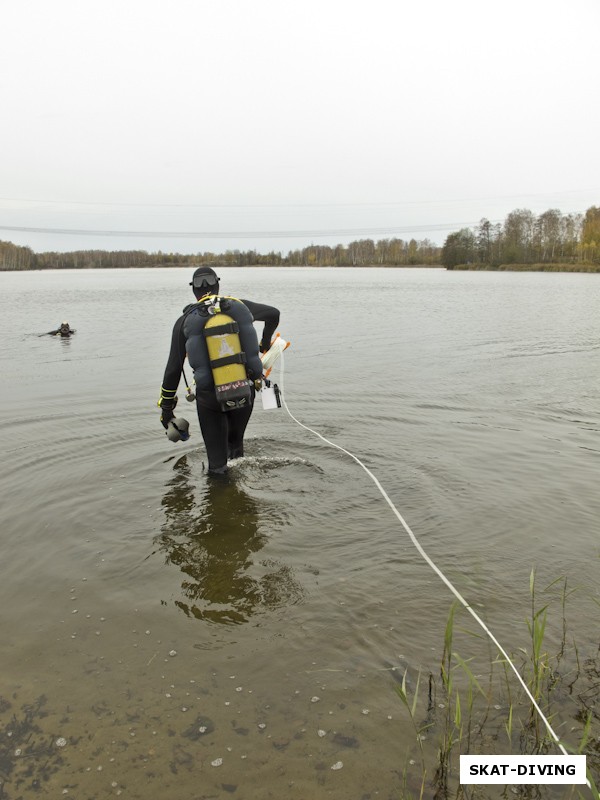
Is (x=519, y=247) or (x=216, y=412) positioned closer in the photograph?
(x=216, y=412)

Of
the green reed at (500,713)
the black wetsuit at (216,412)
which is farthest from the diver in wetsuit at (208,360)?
the green reed at (500,713)

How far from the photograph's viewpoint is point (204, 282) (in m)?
6.31

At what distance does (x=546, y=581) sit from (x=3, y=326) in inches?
984

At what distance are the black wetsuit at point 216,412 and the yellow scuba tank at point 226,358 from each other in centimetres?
18

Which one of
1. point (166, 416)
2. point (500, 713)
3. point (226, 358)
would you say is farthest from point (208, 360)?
point (500, 713)

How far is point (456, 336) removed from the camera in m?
20.6

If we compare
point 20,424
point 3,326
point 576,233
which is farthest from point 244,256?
point 20,424

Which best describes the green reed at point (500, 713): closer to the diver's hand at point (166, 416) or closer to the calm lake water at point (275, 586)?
the calm lake water at point (275, 586)

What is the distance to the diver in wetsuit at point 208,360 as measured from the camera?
6.06 meters

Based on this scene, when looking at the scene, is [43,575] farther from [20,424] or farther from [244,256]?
[244,256]

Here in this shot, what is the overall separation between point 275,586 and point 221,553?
0.76m

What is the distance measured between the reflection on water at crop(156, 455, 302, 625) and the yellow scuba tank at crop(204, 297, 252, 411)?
41.5 inches

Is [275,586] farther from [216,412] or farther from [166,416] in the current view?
[166,416]

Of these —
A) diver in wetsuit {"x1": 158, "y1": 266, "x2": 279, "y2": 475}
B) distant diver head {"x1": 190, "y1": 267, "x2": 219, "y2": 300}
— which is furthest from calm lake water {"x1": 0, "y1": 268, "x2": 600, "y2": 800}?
distant diver head {"x1": 190, "y1": 267, "x2": 219, "y2": 300}
